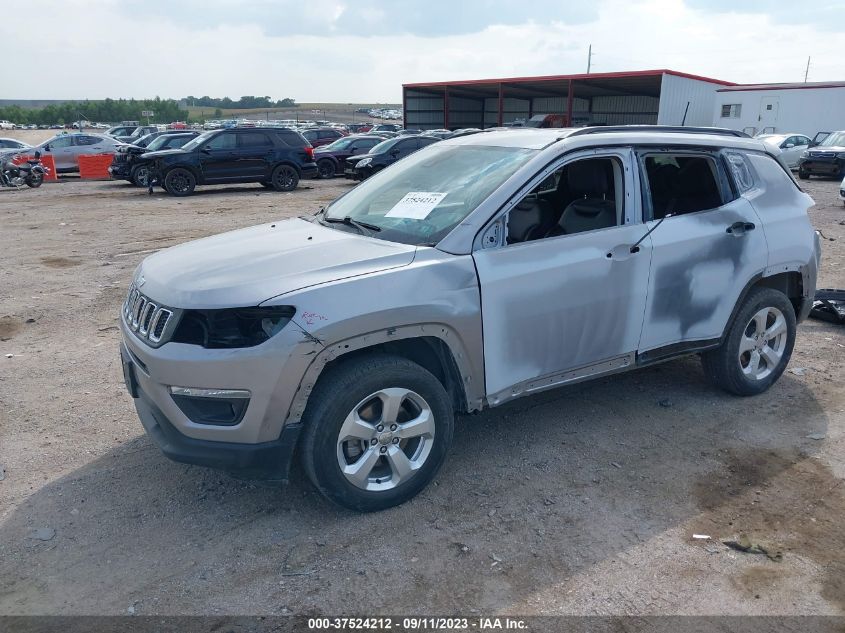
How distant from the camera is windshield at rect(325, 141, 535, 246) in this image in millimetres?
3775

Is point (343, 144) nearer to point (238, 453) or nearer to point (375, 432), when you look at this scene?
point (375, 432)

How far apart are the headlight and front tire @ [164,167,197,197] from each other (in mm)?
16275

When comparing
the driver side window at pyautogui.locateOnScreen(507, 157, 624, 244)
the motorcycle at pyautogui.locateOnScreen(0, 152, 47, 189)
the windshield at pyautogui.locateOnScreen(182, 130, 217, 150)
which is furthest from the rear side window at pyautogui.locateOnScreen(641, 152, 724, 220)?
the motorcycle at pyautogui.locateOnScreen(0, 152, 47, 189)

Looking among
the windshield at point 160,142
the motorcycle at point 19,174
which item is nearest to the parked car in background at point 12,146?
the motorcycle at point 19,174

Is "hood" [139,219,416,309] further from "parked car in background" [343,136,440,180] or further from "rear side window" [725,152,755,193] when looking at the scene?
"parked car in background" [343,136,440,180]

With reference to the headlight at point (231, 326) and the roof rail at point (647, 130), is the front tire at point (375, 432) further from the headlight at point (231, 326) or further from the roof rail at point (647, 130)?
the roof rail at point (647, 130)

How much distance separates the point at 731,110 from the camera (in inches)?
1325

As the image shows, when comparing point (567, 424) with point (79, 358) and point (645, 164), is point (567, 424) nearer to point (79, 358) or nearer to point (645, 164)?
point (645, 164)

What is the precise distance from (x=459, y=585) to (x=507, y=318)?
136cm

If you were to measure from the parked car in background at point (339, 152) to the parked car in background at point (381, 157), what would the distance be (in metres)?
2.52

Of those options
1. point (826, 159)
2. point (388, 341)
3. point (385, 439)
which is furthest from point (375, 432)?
point (826, 159)

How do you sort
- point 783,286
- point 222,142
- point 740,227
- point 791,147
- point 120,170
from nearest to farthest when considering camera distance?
point 740,227 < point 783,286 < point 222,142 < point 120,170 < point 791,147

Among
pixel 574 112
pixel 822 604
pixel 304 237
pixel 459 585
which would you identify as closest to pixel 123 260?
pixel 304 237

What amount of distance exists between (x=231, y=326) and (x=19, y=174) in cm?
2130
